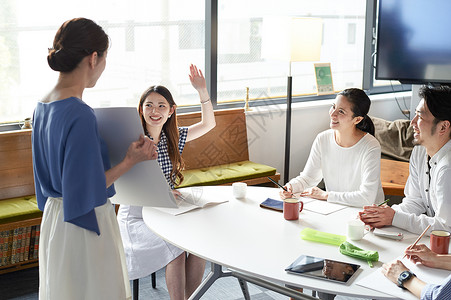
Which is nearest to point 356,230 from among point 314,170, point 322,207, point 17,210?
point 322,207

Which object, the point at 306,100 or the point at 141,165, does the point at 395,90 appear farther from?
the point at 141,165

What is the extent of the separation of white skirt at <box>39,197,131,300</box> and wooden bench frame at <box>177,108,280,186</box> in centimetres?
221

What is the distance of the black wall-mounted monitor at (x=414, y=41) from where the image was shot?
14.3 ft

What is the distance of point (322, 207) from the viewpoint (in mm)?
2551

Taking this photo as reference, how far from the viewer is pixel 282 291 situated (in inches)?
86.2

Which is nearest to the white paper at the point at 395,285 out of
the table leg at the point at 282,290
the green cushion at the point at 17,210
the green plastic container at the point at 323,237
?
the green plastic container at the point at 323,237

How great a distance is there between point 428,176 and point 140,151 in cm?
126

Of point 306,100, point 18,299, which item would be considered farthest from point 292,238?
point 306,100

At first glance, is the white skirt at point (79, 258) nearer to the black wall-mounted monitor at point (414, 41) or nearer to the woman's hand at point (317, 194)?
the woman's hand at point (317, 194)

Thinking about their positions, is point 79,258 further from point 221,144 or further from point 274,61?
point 274,61

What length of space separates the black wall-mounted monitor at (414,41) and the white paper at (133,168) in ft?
9.71

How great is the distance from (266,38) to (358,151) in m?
1.68

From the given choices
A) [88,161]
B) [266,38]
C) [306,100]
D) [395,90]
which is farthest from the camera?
[395,90]

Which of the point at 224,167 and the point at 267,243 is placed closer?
the point at 267,243
